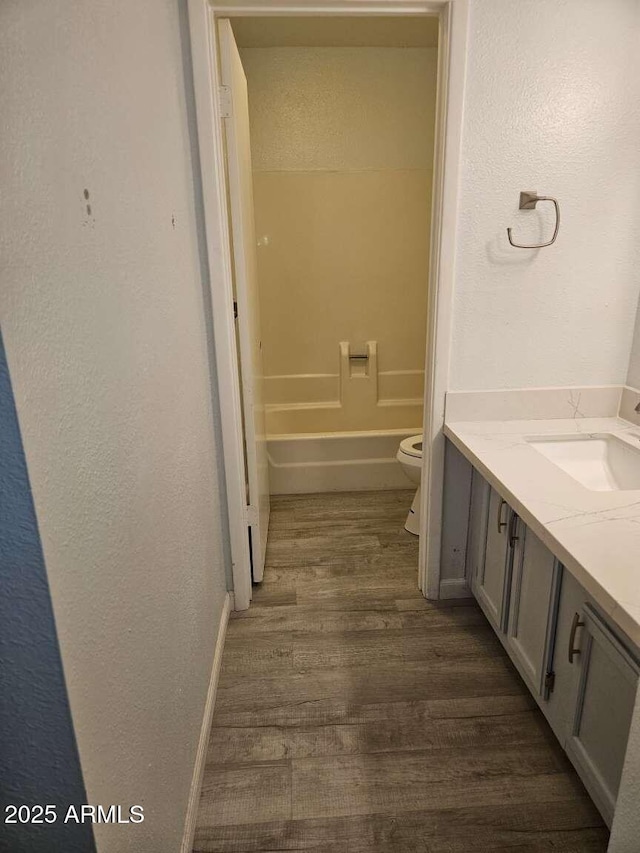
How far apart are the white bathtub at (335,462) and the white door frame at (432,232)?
108 cm

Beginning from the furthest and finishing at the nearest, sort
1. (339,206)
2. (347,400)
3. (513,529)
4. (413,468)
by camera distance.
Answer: (347,400) < (339,206) < (413,468) < (513,529)

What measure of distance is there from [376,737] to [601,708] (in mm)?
697

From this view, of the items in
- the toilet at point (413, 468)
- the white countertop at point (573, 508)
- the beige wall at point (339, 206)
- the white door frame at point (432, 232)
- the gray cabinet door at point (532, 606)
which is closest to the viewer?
the white countertop at point (573, 508)

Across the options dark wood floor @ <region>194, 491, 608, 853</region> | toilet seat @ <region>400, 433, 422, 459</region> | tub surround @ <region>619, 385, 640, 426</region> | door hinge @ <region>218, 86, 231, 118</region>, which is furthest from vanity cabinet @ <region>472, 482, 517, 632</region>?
door hinge @ <region>218, 86, 231, 118</region>

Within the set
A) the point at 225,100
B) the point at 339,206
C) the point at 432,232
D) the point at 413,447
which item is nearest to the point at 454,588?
the point at 413,447

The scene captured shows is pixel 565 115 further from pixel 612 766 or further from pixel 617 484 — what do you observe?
pixel 612 766

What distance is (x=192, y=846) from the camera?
57.2 inches

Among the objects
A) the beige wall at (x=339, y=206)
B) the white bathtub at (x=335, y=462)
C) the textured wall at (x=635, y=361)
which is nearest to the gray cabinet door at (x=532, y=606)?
the textured wall at (x=635, y=361)

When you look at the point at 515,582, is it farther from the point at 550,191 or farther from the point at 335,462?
the point at 335,462

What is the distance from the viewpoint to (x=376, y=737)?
1.77 m

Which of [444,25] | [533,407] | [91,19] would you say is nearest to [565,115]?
[444,25]

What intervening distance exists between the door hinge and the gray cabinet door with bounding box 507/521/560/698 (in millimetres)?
1729

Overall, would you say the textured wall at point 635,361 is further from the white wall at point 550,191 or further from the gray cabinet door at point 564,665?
the gray cabinet door at point 564,665

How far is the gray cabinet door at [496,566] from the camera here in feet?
6.44
